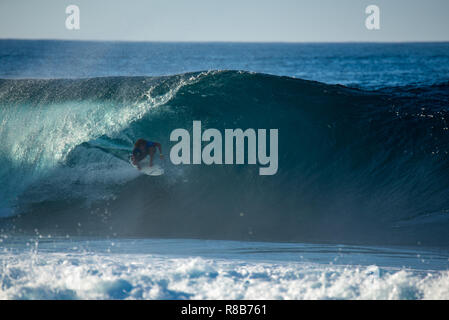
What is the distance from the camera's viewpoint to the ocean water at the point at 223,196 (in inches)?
145

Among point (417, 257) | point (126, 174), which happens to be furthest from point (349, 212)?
point (126, 174)

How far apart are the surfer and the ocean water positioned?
0.13 meters

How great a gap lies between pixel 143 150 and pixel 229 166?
4.18 feet

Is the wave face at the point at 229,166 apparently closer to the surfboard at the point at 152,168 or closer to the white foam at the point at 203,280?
the surfboard at the point at 152,168

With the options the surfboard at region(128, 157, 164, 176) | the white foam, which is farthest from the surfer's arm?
the white foam

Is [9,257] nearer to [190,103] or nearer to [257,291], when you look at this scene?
[257,291]

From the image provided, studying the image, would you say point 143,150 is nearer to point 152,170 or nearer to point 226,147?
point 152,170

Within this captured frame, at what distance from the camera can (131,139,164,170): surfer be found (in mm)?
6305

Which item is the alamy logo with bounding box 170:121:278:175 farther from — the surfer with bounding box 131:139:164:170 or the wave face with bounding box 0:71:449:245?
the surfer with bounding box 131:139:164:170

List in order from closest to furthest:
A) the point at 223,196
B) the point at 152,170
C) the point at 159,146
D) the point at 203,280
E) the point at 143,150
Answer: the point at 203,280
the point at 223,196
the point at 152,170
the point at 159,146
the point at 143,150

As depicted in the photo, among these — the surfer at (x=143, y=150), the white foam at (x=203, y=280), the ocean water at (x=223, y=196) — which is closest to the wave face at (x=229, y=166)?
the ocean water at (x=223, y=196)

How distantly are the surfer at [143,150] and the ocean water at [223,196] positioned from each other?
0.43 ft

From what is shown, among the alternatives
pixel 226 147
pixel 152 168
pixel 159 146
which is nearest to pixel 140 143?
pixel 159 146

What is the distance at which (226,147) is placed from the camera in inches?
262
